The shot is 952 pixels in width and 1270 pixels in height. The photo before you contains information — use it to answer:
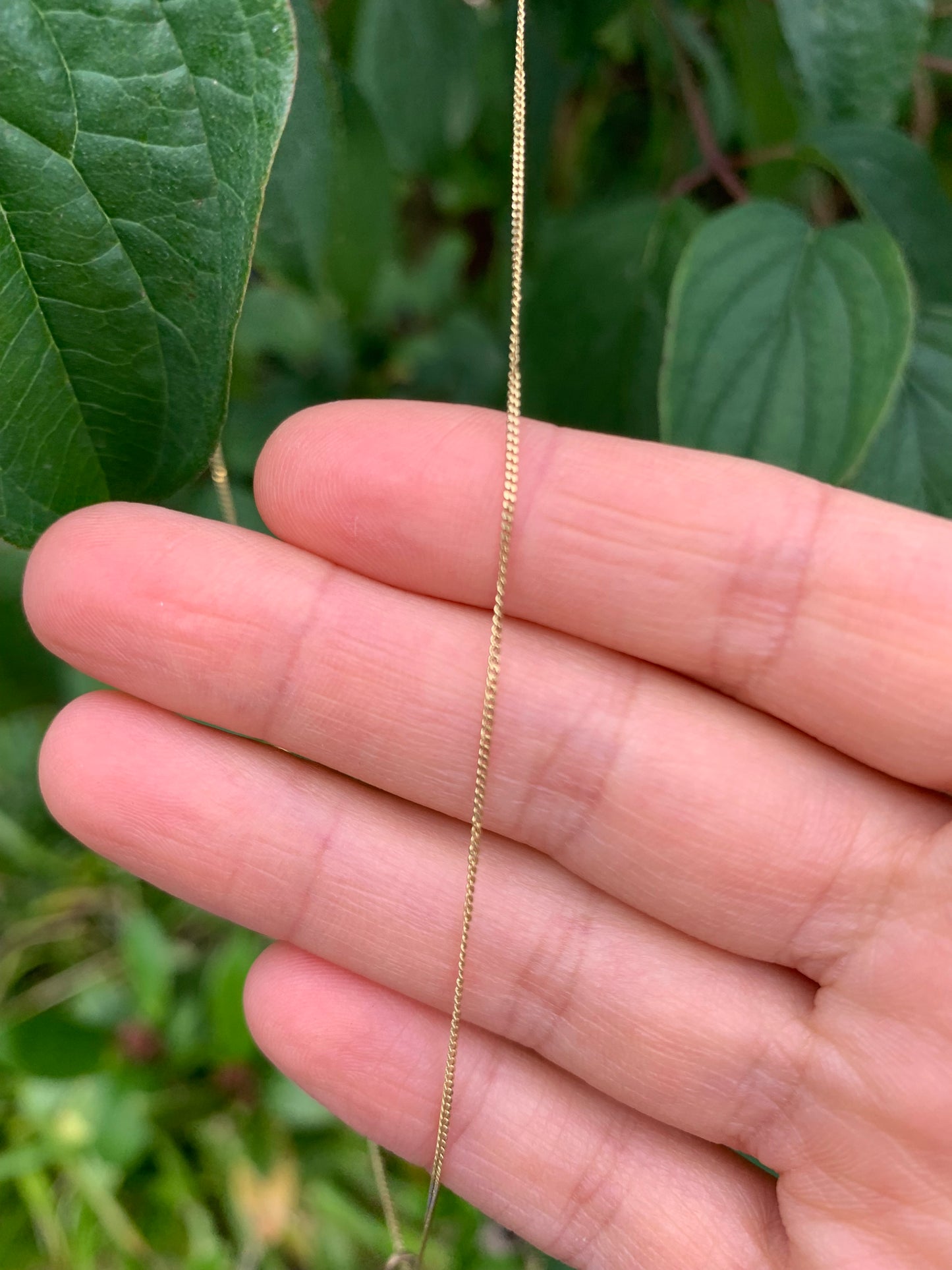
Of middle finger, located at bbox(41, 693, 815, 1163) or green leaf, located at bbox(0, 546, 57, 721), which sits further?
green leaf, located at bbox(0, 546, 57, 721)

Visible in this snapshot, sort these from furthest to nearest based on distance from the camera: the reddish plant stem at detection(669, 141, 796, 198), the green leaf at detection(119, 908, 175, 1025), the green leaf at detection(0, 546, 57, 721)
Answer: the green leaf at detection(119, 908, 175, 1025)
the green leaf at detection(0, 546, 57, 721)
the reddish plant stem at detection(669, 141, 796, 198)

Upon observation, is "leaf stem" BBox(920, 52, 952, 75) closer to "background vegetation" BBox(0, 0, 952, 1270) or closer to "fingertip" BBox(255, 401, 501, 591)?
"background vegetation" BBox(0, 0, 952, 1270)

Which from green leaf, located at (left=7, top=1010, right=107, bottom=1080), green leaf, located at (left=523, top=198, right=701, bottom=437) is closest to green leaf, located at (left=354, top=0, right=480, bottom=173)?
green leaf, located at (left=523, top=198, right=701, bottom=437)

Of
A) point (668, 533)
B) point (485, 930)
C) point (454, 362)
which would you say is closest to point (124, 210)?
point (668, 533)

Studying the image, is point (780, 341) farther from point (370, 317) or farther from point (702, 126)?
point (370, 317)

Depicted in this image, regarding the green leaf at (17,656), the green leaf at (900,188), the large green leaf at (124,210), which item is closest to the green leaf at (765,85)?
the green leaf at (900,188)

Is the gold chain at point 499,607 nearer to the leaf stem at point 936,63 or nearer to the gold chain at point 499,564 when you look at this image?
the gold chain at point 499,564
